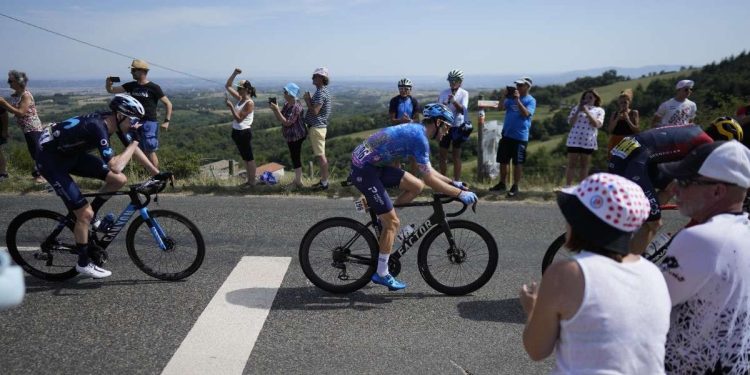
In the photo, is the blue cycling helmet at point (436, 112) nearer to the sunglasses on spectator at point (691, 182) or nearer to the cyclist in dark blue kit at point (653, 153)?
the cyclist in dark blue kit at point (653, 153)

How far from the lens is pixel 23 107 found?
9.10m

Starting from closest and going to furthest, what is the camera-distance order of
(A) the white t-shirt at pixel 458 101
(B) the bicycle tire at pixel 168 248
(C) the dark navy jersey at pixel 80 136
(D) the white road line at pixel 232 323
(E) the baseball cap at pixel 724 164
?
(E) the baseball cap at pixel 724 164 → (D) the white road line at pixel 232 323 → (C) the dark navy jersey at pixel 80 136 → (B) the bicycle tire at pixel 168 248 → (A) the white t-shirt at pixel 458 101

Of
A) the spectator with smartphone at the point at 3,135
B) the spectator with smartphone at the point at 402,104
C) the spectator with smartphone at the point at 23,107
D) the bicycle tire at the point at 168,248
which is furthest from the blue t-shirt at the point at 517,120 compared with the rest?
the spectator with smartphone at the point at 3,135

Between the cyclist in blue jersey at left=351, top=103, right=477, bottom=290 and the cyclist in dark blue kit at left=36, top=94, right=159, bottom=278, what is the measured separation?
2210mm

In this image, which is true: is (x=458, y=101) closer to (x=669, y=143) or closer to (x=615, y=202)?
(x=669, y=143)

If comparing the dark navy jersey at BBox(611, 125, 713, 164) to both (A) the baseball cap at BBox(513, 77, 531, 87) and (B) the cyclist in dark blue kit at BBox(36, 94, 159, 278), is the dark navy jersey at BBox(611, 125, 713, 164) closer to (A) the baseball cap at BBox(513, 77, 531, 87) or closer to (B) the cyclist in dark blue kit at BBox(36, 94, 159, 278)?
(A) the baseball cap at BBox(513, 77, 531, 87)

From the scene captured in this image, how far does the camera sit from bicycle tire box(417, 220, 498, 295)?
5402mm

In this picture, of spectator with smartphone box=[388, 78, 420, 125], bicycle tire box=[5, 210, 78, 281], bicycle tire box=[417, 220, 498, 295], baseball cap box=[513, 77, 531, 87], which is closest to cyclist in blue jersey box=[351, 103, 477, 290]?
bicycle tire box=[417, 220, 498, 295]

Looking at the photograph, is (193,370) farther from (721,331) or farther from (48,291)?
(721,331)

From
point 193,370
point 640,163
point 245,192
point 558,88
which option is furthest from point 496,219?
point 558,88

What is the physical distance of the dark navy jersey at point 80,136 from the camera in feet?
16.5

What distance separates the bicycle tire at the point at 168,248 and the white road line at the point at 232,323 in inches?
18.4

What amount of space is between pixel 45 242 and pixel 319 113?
5120 millimetres

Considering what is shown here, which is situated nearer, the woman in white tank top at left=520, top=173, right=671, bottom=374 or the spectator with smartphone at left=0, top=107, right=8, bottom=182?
the woman in white tank top at left=520, top=173, right=671, bottom=374
